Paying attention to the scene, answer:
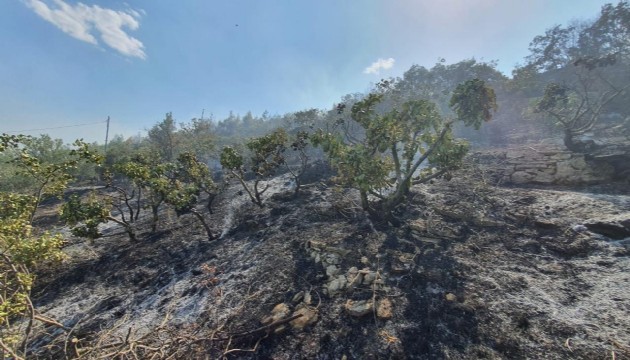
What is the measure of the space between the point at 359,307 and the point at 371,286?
105 cm

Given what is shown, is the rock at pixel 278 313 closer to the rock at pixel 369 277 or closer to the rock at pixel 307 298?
the rock at pixel 307 298

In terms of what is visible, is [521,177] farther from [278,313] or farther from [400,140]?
[278,313]

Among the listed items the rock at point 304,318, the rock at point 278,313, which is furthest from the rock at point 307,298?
the rock at point 278,313

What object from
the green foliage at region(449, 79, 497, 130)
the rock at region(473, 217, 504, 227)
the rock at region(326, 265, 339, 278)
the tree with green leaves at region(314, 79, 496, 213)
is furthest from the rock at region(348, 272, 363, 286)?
the green foliage at region(449, 79, 497, 130)

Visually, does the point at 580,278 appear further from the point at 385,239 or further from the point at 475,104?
the point at 475,104

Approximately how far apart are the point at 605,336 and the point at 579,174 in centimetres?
1078

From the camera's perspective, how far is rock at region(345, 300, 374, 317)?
743 cm

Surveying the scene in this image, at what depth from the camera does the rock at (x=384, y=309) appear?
7324 mm

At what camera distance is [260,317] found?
783 centimetres

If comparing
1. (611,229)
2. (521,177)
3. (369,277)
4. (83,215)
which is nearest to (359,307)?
(369,277)

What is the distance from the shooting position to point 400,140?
12.5 m

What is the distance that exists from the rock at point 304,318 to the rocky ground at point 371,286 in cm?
3

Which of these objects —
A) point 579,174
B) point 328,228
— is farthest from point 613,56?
point 328,228

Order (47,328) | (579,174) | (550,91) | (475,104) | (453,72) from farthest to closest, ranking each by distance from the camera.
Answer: (453,72)
(550,91)
(579,174)
(475,104)
(47,328)
